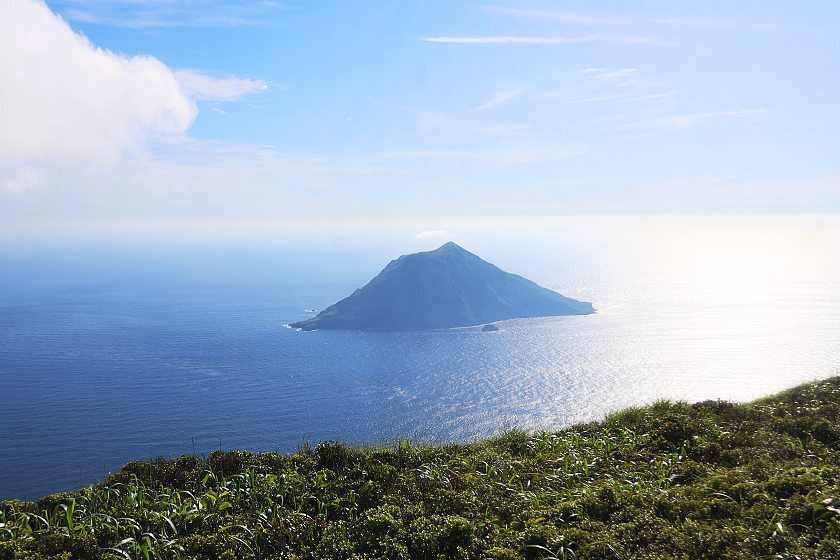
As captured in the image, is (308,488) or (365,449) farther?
(365,449)

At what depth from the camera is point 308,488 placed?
1012 cm

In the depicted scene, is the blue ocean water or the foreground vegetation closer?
the foreground vegetation

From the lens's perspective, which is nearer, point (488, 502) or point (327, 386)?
point (488, 502)

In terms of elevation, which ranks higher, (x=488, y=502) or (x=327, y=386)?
(x=488, y=502)

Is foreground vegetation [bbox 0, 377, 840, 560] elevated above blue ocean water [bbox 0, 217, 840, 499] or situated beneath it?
elevated above

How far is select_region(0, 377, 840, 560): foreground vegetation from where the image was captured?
7227 mm

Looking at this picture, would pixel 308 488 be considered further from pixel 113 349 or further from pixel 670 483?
pixel 113 349

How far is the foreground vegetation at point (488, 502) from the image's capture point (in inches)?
285

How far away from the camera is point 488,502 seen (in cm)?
916

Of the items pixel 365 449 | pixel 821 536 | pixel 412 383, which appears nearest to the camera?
pixel 821 536

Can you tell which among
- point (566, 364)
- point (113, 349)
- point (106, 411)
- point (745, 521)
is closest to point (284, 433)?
point (106, 411)

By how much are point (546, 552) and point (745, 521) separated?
122 inches

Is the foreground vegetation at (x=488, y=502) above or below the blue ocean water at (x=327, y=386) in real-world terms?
above

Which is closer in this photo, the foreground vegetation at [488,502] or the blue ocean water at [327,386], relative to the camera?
the foreground vegetation at [488,502]
